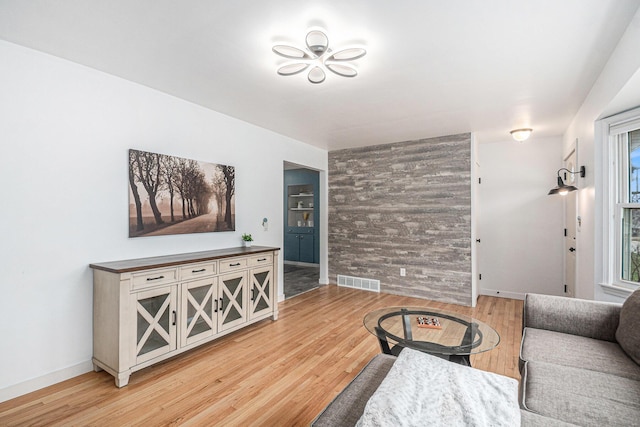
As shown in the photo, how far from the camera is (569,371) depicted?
1.59 meters

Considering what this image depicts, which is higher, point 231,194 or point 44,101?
point 44,101

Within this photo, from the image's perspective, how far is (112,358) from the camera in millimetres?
2309

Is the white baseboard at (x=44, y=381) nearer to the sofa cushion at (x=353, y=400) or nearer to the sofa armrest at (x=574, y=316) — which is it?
the sofa cushion at (x=353, y=400)

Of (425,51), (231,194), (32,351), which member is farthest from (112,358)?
(425,51)

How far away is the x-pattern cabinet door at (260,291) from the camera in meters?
3.38

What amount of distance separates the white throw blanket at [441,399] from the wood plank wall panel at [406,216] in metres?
3.36

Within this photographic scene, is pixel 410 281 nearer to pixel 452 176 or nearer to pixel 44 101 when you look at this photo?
pixel 452 176

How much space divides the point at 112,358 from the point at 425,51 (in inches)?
129

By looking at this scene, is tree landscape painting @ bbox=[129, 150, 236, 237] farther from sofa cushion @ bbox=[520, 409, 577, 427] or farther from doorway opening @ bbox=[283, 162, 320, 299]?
doorway opening @ bbox=[283, 162, 320, 299]

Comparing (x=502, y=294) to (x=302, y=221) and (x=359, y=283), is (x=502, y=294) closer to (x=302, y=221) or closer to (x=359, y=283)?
(x=359, y=283)

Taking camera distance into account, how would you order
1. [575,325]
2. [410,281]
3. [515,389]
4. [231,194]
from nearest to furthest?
1. [515,389]
2. [575,325]
3. [231,194]
4. [410,281]

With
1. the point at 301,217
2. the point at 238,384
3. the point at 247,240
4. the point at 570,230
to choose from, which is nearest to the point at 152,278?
the point at 238,384

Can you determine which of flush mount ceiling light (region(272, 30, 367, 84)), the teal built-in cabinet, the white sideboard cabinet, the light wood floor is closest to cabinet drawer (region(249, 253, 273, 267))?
the white sideboard cabinet

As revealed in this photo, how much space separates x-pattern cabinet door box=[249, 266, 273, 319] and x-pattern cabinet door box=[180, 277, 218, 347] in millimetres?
486
